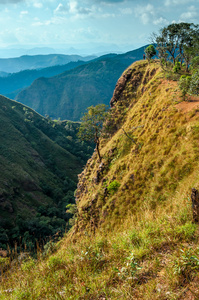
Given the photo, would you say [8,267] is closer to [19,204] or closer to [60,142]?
[19,204]

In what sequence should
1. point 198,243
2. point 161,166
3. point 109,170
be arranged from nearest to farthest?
point 198,243, point 161,166, point 109,170

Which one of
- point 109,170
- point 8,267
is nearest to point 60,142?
point 109,170

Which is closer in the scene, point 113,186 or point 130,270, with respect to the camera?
point 130,270

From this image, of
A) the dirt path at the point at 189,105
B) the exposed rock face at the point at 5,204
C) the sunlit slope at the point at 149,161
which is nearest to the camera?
the sunlit slope at the point at 149,161

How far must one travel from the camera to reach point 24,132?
129 meters

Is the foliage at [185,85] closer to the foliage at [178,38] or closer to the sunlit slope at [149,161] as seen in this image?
the sunlit slope at [149,161]

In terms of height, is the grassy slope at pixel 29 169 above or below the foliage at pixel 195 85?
below

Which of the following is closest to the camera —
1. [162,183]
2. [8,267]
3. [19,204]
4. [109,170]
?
[8,267]

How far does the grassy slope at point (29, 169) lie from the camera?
2667 inches

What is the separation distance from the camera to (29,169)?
301 ft

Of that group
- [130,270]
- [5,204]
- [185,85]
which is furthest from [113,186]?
Answer: [5,204]

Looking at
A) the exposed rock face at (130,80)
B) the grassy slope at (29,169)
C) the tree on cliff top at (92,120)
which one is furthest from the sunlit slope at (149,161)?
the grassy slope at (29,169)

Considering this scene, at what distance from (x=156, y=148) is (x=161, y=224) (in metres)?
17.7

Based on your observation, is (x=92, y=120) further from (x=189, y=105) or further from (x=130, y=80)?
(x=130, y=80)
